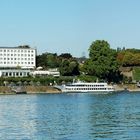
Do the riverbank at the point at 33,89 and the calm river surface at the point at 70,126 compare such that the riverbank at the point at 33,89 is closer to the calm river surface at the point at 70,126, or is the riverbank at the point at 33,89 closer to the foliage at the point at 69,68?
the foliage at the point at 69,68

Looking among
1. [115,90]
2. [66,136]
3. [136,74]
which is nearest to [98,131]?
[66,136]

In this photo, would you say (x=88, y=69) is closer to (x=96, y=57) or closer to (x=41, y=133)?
(x=96, y=57)

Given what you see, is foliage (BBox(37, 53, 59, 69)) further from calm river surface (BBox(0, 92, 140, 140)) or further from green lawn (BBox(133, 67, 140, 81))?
calm river surface (BBox(0, 92, 140, 140))

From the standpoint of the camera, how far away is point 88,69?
116812mm

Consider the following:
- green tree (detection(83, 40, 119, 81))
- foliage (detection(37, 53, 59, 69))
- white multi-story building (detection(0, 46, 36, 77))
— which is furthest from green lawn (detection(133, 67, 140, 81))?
white multi-story building (detection(0, 46, 36, 77))

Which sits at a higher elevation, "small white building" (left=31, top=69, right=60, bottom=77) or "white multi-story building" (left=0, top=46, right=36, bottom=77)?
"white multi-story building" (left=0, top=46, right=36, bottom=77)

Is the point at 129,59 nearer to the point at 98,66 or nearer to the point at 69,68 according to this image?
the point at 69,68

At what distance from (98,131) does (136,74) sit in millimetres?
100569

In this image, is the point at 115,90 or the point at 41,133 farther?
the point at 115,90

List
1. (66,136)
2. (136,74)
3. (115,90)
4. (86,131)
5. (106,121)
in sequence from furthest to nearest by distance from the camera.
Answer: (136,74) → (115,90) → (106,121) → (86,131) → (66,136)

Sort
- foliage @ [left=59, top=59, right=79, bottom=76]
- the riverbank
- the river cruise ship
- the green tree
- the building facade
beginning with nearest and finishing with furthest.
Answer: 1. the riverbank
2. the river cruise ship
3. the green tree
4. foliage @ [left=59, top=59, right=79, bottom=76]
5. the building facade

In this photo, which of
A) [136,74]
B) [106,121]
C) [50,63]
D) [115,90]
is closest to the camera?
[106,121]

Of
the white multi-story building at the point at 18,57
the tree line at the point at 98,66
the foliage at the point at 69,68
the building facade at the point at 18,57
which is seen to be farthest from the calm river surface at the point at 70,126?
the building facade at the point at 18,57

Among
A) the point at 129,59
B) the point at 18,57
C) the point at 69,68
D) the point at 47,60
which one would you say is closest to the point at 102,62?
the point at 69,68
